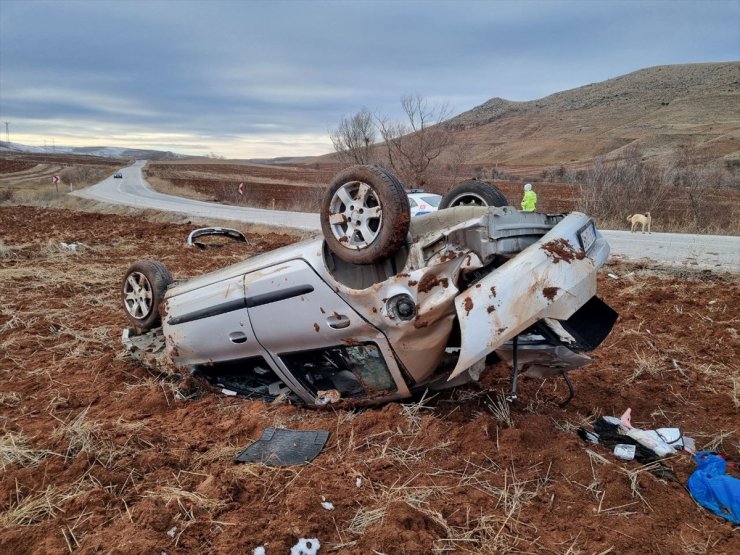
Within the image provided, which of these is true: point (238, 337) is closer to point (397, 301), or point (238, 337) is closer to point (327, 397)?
point (327, 397)

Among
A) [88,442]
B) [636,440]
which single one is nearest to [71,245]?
[88,442]

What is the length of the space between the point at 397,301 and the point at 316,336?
0.63 metres

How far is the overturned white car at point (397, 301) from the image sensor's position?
8.97 feet

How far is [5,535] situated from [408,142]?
26.0 metres

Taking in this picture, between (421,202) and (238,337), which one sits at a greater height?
(421,202)

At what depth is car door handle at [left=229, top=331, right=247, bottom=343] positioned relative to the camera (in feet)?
12.0

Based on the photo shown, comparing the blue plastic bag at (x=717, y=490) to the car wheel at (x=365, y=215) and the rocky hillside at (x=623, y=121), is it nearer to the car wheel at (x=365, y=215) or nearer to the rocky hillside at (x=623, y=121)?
the car wheel at (x=365, y=215)

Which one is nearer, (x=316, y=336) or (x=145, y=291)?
(x=316, y=336)

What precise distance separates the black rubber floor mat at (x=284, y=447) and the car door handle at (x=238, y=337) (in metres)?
0.68

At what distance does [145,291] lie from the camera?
4.66m

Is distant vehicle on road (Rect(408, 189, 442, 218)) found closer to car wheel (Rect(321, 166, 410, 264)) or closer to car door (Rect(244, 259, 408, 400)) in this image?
car door (Rect(244, 259, 408, 400))

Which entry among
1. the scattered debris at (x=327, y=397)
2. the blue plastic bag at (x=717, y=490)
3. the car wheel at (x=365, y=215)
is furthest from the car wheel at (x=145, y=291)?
the blue plastic bag at (x=717, y=490)

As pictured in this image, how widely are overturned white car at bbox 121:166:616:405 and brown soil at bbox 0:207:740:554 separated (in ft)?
1.02

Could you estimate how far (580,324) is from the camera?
344cm
